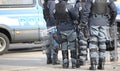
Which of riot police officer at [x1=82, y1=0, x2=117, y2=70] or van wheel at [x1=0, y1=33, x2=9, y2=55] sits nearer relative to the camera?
riot police officer at [x1=82, y1=0, x2=117, y2=70]

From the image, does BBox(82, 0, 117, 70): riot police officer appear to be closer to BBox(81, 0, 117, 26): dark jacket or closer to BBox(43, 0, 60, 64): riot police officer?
BBox(81, 0, 117, 26): dark jacket

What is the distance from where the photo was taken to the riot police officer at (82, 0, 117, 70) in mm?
10375

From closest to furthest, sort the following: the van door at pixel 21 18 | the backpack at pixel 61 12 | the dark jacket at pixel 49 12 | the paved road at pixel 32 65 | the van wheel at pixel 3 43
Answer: the backpack at pixel 61 12
the paved road at pixel 32 65
the dark jacket at pixel 49 12
the van door at pixel 21 18
the van wheel at pixel 3 43

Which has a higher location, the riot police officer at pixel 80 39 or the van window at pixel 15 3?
the van window at pixel 15 3

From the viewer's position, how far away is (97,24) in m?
10.4

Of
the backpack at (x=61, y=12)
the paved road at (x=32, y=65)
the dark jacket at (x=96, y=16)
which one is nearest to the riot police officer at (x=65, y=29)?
the backpack at (x=61, y=12)

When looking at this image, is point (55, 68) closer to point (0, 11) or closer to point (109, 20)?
point (109, 20)

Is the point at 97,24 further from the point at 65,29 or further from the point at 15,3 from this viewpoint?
the point at 15,3

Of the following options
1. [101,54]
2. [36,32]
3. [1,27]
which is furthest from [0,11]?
[101,54]

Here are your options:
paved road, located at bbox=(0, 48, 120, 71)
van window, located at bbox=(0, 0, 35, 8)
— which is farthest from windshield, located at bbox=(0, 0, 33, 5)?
paved road, located at bbox=(0, 48, 120, 71)

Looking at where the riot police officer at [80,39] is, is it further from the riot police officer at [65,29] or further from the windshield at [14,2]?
the windshield at [14,2]

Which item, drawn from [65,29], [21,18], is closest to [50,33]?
[65,29]

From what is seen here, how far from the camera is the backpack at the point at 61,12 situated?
10.6 meters

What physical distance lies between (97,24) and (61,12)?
1000mm
